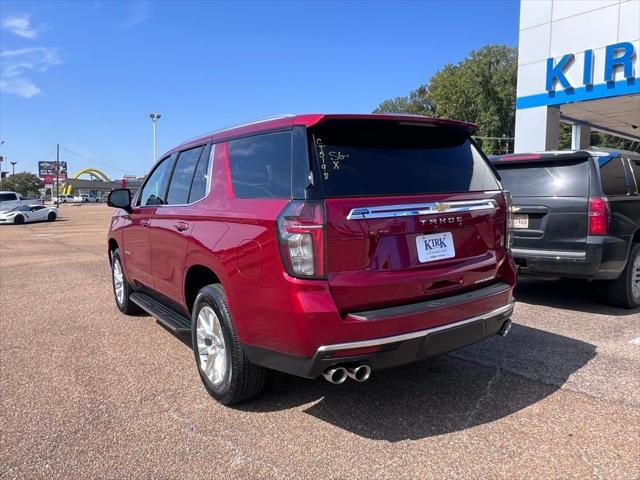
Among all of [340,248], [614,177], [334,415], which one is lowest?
[334,415]

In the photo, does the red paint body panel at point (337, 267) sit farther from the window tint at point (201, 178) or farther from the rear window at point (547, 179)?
the rear window at point (547, 179)

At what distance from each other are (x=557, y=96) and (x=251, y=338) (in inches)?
582

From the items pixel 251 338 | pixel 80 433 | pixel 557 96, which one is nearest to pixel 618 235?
pixel 251 338

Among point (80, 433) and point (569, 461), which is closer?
point (569, 461)

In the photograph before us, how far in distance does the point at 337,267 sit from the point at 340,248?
0.11m

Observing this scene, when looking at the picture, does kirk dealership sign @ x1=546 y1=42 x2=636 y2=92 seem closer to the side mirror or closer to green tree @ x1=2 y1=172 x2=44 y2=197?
the side mirror

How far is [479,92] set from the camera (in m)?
50.6

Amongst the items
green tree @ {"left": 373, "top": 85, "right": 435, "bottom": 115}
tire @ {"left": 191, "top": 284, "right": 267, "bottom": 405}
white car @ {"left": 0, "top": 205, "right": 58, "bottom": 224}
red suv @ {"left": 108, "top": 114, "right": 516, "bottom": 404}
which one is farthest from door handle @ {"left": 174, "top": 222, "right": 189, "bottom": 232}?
green tree @ {"left": 373, "top": 85, "right": 435, "bottom": 115}

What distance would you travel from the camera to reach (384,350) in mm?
2902

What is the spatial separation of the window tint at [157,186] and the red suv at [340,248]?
3.36 ft

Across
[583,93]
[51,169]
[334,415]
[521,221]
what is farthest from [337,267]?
[51,169]

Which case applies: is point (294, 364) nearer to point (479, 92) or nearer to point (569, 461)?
point (569, 461)

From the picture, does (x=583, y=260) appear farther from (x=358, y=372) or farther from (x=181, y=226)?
(x=181, y=226)

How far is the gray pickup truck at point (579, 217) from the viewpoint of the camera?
5703 millimetres
